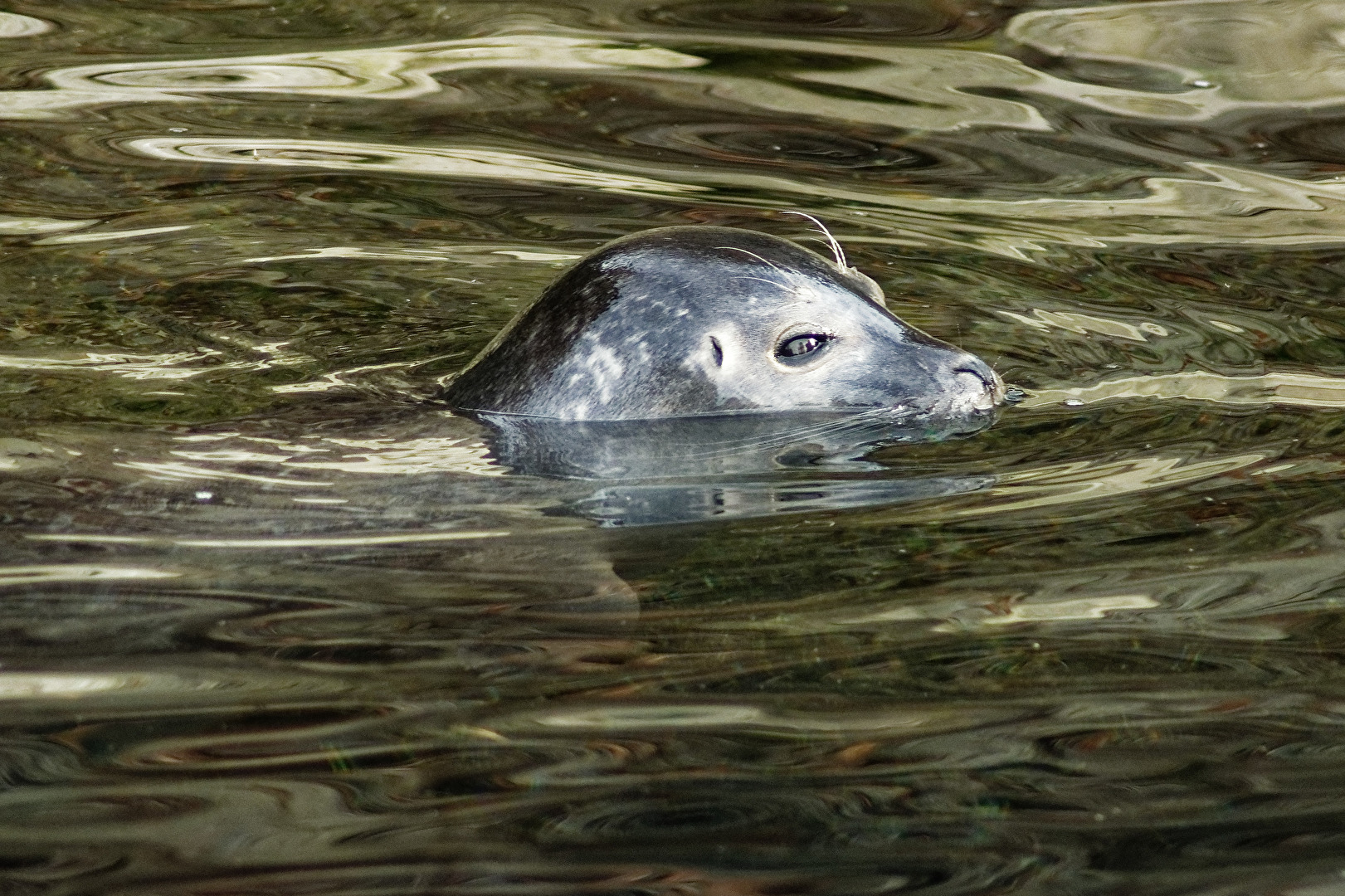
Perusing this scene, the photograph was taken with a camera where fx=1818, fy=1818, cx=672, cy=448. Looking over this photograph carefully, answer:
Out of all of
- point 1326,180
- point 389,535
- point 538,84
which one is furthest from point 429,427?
point 1326,180

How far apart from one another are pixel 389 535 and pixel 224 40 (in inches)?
207

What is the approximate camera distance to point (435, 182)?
747cm

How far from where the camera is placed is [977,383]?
16.4 ft

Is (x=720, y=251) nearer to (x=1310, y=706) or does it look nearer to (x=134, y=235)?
(x=1310, y=706)

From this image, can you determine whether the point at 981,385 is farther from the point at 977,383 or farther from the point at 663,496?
the point at 663,496

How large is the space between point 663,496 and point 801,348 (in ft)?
3.02

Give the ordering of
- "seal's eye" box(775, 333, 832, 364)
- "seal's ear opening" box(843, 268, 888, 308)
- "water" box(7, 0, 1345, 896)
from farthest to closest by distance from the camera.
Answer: "seal's ear opening" box(843, 268, 888, 308), "seal's eye" box(775, 333, 832, 364), "water" box(7, 0, 1345, 896)

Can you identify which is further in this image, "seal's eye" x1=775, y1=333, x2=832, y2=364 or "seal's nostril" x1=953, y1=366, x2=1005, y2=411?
"seal's eye" x1=775, y1=333, x2=832, y2=364

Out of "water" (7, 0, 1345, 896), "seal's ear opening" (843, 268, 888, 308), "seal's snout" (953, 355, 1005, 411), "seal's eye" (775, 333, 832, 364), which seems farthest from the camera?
"seal's ear opening" (843, 268, 888, 308)

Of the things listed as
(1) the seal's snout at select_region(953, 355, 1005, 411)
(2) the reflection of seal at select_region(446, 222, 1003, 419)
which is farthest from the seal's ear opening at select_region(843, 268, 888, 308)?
(1) the seal's snout at select_region(953, 355, 1005, 411)

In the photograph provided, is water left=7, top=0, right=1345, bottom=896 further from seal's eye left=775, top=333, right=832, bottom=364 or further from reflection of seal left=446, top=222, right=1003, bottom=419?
seal's eye left=775, top=333, right=832, bottom=364

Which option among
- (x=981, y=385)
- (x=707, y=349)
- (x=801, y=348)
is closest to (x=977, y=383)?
(x=981, y=385)

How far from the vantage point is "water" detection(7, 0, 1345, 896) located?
2.85 meters

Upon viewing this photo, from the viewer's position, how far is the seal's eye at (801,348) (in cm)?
511
